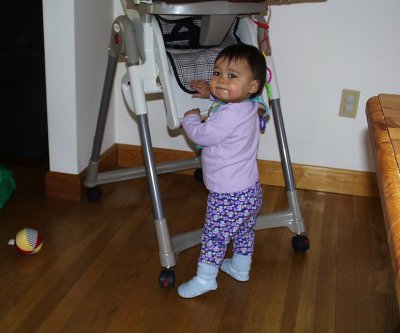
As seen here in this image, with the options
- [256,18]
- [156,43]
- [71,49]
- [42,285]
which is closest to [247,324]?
[42,285]

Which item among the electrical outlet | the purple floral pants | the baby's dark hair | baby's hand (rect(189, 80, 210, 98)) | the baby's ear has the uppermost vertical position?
the baby's dark hair

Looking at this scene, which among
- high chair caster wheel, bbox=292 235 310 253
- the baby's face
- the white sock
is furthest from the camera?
high chair caster wheel, bbox=292 235 310 253

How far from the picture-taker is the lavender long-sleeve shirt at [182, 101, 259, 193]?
1310 mm

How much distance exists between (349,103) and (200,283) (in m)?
1.02

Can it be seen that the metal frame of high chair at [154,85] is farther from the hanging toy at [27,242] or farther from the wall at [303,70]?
the hanging toy at [27,242]

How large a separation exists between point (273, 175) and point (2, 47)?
4.30ft

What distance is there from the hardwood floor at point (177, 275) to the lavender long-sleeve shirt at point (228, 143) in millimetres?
355

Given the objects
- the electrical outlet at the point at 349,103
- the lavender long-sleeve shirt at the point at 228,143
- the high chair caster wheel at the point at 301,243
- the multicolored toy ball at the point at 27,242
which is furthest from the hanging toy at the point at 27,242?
the electrical outlet at the point at 349,103

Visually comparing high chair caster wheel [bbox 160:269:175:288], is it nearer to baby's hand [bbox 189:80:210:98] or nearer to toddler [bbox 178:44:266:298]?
toddler [bbox 178:44:266:298]

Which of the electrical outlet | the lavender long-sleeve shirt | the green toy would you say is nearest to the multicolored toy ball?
the green toy

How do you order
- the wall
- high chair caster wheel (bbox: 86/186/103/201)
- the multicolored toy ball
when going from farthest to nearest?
high chair caster wheel (bbox: 86/186/103/201)
the wall
the multicolored toy ball

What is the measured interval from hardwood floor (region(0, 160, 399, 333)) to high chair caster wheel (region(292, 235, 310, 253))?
0.03m

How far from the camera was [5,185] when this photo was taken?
1.90 m

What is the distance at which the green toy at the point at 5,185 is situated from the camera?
73.3 inches
